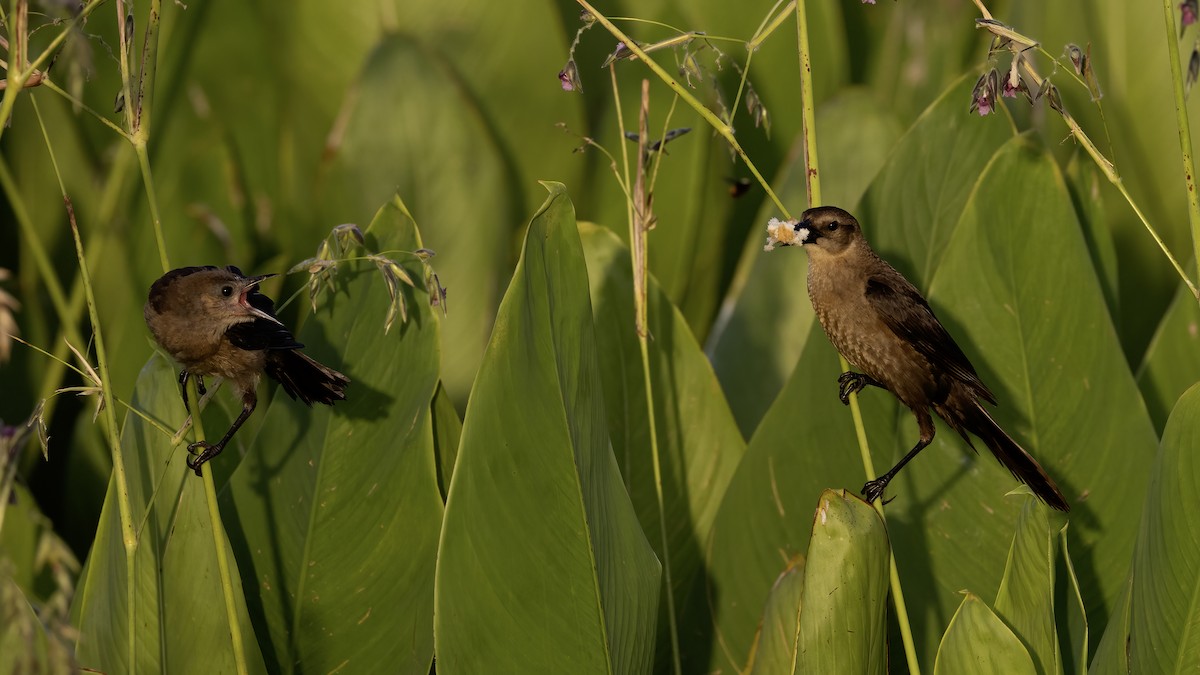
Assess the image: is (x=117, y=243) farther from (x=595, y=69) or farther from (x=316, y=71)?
(x=595, y=69)

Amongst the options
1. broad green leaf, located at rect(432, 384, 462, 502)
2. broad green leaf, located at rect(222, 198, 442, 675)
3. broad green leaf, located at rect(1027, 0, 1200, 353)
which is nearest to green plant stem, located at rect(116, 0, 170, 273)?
broad green leaf, located at rect(222, 198, 442, 675)

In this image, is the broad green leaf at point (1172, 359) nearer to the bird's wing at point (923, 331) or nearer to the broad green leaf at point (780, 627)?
the bird's wing at point (923, 331)

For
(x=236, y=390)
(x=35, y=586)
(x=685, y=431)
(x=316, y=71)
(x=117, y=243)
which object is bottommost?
(x=35, y=586)

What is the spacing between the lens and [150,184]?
1503 mm

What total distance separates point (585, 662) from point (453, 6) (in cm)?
189

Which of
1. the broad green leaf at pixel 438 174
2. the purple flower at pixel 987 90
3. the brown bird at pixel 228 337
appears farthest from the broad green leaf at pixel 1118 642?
the broad green leaf at pixel 438 174

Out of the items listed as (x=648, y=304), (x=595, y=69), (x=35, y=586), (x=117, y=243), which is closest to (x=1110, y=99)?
(x=595, y=69)

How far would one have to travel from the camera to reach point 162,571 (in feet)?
6.36

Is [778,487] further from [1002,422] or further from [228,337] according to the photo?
[228,337]

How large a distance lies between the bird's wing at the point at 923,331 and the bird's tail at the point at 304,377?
2.88ft

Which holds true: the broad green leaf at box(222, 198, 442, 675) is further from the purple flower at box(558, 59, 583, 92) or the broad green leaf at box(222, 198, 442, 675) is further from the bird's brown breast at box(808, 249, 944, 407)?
the bird's brown breast at box(808, 249, 944, 407)

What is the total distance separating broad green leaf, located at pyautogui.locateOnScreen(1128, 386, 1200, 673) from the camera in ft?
5.52

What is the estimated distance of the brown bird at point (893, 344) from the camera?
6.40ft

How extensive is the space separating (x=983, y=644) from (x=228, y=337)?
118cm
